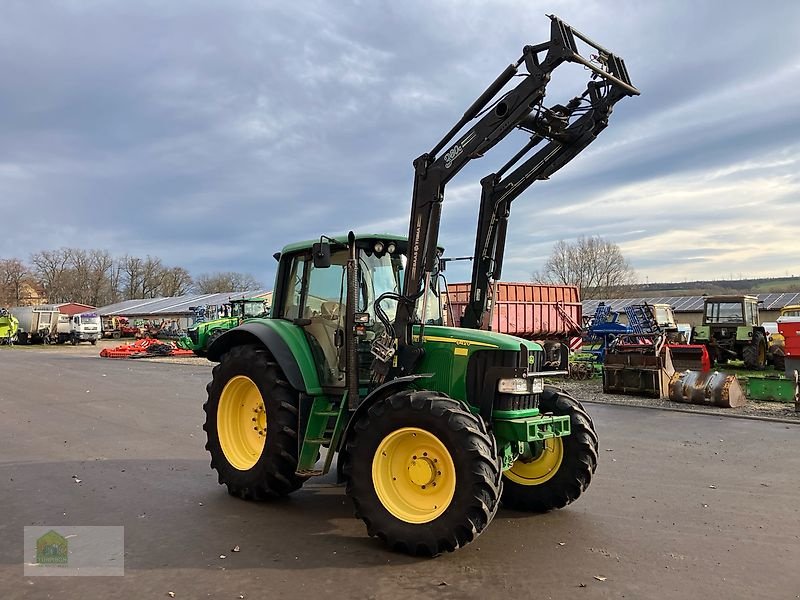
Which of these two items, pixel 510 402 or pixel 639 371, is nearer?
pixel 510 402

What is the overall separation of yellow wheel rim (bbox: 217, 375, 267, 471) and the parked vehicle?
4789 cm

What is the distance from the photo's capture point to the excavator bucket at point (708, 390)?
1261 centimetres

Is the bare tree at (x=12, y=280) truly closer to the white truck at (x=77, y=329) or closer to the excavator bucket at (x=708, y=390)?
the white truck at (x=77, y=329)

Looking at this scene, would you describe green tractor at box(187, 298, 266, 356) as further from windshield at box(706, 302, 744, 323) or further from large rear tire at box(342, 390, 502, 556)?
large rear tire at box(342, 390, 502, 556)

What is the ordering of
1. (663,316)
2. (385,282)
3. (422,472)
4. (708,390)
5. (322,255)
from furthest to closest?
(663,316), (708,390), (385,282), (322,255), (422,472)

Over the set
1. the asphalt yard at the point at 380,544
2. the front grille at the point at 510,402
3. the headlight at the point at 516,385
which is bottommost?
the asphalt yard at the point at 380,544

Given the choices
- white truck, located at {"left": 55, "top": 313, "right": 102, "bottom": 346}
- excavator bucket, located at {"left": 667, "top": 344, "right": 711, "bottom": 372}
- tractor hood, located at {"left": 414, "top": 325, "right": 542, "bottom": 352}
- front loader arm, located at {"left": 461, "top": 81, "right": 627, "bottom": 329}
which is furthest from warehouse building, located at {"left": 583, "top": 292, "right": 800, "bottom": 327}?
tractor hood, located at {"left": 414, "top": 325, "right": 542, "bottom": 352}

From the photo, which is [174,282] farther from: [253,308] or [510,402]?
[510,402]

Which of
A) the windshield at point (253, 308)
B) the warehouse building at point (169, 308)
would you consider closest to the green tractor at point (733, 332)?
the windshield at point (253, 308)

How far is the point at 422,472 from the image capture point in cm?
471

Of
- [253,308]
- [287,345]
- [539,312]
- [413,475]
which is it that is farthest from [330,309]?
[253,308]

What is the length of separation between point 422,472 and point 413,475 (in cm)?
9

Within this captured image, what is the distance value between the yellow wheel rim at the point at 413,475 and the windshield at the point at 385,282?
4.18 ft

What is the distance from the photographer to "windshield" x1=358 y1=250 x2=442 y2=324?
5.77 metres
